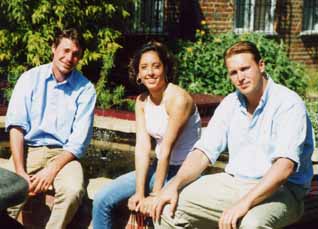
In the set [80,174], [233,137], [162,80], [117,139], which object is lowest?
[117,139]

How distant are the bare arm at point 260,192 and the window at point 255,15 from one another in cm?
1100

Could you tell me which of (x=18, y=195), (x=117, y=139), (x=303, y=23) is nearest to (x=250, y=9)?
(x=303, y=23)

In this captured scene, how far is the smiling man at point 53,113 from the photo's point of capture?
4781 millimetres

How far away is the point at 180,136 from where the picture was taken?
441cm

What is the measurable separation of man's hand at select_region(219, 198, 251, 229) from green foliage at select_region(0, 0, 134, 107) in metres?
5.90

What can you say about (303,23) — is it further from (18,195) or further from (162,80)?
(18,195)

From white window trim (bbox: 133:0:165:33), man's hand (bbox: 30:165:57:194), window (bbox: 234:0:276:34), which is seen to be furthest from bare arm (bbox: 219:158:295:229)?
window (bbox: 234:0:276:34)

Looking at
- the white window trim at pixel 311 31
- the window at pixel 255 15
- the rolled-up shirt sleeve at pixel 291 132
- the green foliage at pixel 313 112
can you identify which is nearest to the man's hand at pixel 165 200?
the rolled-up shirt sleeve at pixel 291 132

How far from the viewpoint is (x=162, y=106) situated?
4.44 m

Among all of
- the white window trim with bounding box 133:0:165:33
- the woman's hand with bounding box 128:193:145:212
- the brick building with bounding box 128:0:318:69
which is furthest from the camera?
the brick building with bounding box 128:0:318:69

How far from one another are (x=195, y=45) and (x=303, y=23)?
4.87 meters

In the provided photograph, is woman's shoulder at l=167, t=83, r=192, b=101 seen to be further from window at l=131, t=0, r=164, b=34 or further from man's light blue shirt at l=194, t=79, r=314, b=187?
window at l=131, t=0, r=164, b=34

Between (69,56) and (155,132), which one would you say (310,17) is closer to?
(69,56)

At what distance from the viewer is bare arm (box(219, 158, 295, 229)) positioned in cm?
360
